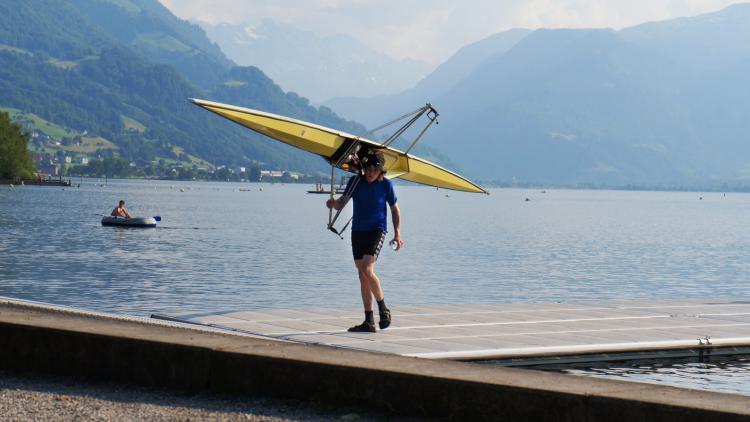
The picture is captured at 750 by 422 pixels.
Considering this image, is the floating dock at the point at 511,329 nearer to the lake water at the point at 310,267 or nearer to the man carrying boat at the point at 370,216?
the man carrying boat at the point at 370,216

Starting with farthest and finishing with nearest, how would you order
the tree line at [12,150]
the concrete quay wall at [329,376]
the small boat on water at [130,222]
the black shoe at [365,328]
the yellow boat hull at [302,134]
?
1. the tree line at [12,150]
2. the small boat on water at [130,222]
3. the yellow boat hull at [302,134]
4. the black shoe at [365,328]
5. the concrete quay wall at [329,376]

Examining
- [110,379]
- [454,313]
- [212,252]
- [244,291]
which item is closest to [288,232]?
[212,252]

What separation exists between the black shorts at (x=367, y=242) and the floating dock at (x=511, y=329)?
1.27m

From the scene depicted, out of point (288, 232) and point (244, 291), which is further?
point (288, 232)

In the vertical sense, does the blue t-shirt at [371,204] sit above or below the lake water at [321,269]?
above

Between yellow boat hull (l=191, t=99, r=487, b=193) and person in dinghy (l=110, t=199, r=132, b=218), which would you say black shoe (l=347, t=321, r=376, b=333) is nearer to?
yellow boat hull (l=191, t=99, r=487, b=193)

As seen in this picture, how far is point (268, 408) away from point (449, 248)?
74.8 metres

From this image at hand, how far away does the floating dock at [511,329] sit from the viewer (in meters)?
15.0

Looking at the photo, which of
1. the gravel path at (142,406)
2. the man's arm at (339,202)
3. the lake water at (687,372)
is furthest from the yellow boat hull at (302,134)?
the gravel path at (142,406)

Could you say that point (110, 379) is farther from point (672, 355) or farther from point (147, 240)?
point (147, 240)

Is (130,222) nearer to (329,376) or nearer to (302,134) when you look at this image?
(302,134)

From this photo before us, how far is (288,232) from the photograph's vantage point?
10369 cm

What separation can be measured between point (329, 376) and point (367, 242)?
542 cm

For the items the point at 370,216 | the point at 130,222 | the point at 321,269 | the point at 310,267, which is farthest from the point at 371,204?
the point at 130,222
